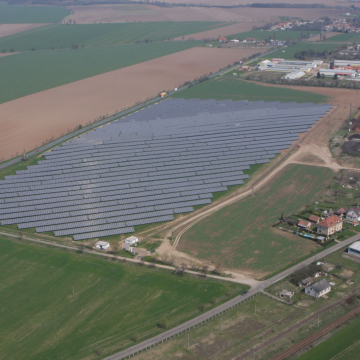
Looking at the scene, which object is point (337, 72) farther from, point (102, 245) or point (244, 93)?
point (102, 245)

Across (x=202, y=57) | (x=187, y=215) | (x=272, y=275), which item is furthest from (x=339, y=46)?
(x=272, y=275)

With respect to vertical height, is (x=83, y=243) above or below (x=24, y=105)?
below

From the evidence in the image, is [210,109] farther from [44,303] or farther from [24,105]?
[44,303]

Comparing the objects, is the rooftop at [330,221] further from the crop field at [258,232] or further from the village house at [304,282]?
the village house at [304,282]

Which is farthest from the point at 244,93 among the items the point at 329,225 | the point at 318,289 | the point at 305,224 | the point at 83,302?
the point at 83,302

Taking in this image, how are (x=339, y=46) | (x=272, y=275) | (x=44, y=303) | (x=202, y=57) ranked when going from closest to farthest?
(x=44, y=303) < (x=272, y=275) < (x=202, y=57) < (x=339, y=46)

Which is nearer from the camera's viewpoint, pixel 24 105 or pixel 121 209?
pixel 121 209

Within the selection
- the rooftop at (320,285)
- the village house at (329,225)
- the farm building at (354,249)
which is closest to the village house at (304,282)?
the rooftop at (320,285)
